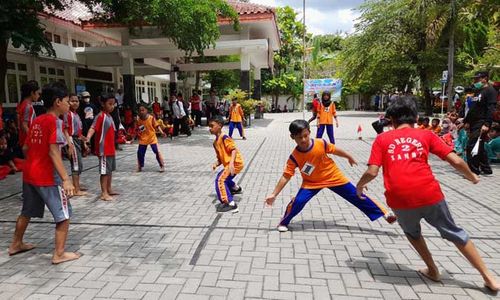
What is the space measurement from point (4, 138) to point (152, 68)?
13591 mm

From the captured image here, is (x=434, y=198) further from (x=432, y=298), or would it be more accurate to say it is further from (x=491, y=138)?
(x=491, y=138)

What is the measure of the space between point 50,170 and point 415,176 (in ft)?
10.7

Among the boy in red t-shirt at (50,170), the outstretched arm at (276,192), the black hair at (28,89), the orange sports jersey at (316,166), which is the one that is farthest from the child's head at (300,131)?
the black hair at (28,89)

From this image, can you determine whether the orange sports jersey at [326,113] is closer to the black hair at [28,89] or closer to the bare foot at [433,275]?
the black hair at [28,89]

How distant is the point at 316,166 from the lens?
165 inches

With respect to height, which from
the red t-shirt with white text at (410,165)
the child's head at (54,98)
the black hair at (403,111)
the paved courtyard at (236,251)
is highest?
the child's head at (54,98)

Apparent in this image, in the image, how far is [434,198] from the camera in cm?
287

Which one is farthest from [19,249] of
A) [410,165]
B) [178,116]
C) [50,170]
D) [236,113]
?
[178,116]

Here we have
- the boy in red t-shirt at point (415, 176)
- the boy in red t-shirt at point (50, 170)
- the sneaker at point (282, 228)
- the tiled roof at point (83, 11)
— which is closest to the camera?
the boy in red t-shirt at point (415, 176)

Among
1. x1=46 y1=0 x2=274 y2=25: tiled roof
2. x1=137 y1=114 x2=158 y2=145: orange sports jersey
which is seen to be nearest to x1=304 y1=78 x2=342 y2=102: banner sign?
x1=46 y1=0 x2=274 y2=25: tiled roof

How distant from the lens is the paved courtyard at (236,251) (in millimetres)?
3078

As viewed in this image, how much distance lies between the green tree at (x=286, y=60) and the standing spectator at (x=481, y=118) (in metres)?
32.5

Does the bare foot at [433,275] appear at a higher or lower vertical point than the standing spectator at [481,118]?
lower

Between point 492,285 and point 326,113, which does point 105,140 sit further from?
point 326,113
